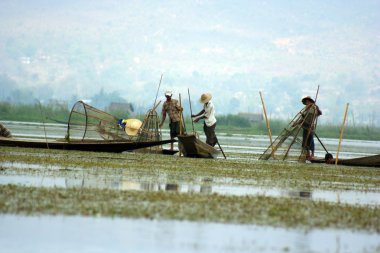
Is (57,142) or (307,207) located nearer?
(307,207)

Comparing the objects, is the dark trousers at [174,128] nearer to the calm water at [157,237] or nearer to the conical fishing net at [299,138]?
the conical fishing net at [299,138]

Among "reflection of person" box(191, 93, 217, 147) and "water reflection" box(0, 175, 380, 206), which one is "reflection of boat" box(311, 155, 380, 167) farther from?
"water reflection" box(0, 175, 380, 206)

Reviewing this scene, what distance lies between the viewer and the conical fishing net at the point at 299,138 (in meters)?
22.8

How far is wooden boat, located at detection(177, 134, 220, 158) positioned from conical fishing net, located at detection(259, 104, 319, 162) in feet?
5.05

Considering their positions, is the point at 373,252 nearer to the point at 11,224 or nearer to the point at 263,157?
the point at 11,224

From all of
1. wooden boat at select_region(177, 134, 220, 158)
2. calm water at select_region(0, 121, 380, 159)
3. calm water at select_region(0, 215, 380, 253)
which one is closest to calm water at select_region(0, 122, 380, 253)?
calm water at select_region(0, 215, 380, 253)

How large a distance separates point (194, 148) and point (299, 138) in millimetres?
2942

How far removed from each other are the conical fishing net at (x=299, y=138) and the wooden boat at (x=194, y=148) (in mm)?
1540

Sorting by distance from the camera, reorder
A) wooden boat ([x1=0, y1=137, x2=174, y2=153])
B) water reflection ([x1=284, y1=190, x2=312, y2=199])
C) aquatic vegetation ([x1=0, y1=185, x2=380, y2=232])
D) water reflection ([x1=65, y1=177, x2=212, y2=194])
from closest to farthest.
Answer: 1. aquatic vegetation ([x1=0, y1=185, x2=380, y2=232])
2. water reflection ([x1=65, y1=177, x2=212, y2=194])
3. water reflection ([x1=284, y1=190, x2=312, y2=199])
4. wooden boat ([x1=0, y1=137, x2=174, y2=153])

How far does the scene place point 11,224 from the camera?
28.8ft

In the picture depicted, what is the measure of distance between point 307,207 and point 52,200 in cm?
315

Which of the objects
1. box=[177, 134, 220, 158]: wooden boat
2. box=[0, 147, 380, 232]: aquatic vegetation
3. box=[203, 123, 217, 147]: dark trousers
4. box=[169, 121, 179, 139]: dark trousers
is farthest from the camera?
box=[169, 121, 179, 139]: dark trousers

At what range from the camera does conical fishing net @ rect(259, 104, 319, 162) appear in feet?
74.8

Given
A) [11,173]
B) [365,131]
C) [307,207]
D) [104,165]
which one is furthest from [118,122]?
[365,131]
